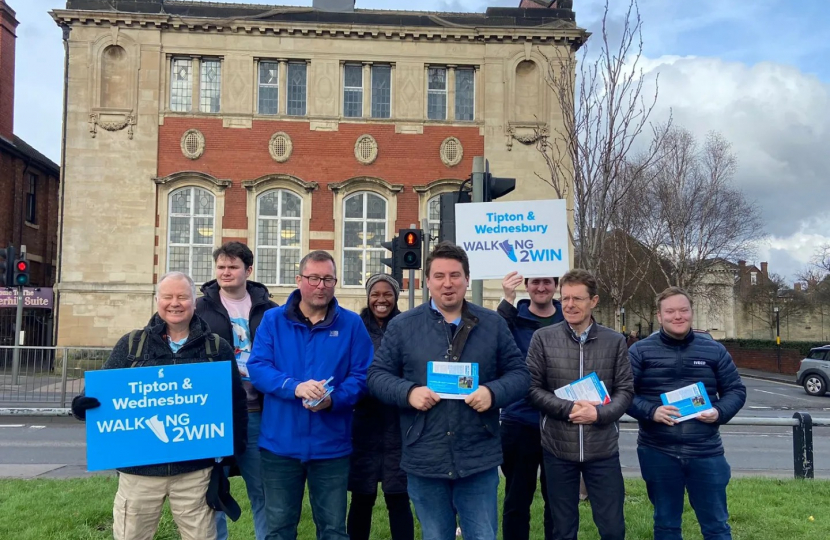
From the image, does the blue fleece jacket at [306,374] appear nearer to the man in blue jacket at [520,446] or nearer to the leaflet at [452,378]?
the leaflet at [452,378]

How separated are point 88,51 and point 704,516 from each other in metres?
24.3

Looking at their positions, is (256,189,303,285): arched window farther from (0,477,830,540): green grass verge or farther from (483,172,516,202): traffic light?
(0,477,830,540): green grass verge

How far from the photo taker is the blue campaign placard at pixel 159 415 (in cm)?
406

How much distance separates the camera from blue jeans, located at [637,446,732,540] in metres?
4.68

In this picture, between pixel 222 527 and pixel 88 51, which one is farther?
pixel 88 51

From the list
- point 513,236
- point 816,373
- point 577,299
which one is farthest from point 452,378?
point 816,373

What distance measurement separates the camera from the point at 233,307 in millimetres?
5250

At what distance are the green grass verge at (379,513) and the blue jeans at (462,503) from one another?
173cm

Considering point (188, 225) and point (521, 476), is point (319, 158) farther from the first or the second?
point (521, 476)

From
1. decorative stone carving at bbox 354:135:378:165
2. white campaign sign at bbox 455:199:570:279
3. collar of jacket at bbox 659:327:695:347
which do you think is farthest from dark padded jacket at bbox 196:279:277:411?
decorative stone carving at bbox 354:135:378:165

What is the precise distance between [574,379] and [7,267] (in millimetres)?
17216

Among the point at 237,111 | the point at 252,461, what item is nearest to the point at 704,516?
the point at 252,461

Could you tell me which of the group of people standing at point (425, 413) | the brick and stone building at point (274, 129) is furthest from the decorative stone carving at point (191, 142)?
the group of people standing at point (425, 413)

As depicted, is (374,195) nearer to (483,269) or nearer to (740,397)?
(483,269)
